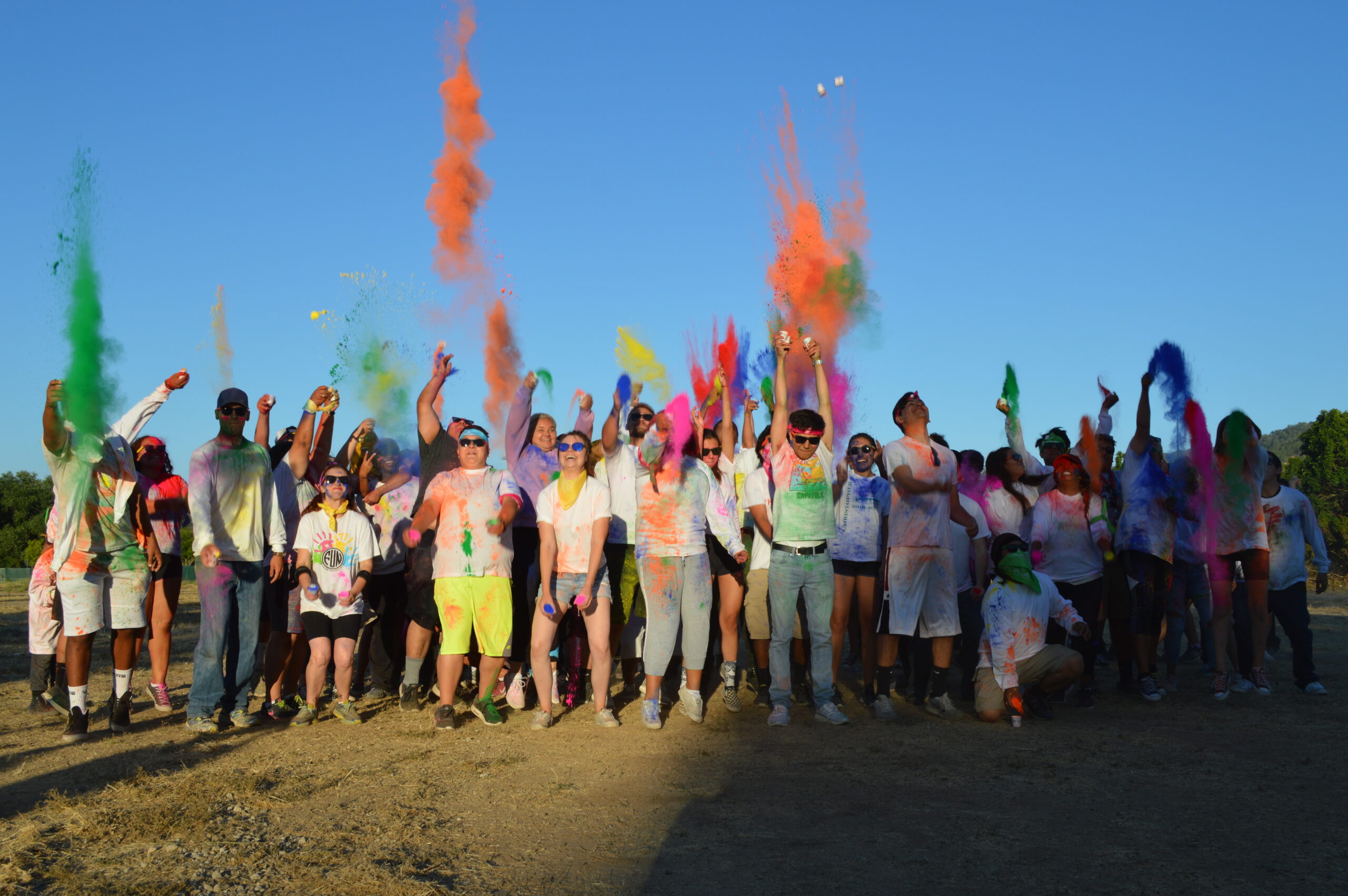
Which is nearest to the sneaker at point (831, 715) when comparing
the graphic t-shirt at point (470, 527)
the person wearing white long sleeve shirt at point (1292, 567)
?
the graphic t-shirt at point (470, 527)

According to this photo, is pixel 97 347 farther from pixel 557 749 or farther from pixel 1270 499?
pixel 1270 499

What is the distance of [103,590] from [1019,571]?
6.13 m

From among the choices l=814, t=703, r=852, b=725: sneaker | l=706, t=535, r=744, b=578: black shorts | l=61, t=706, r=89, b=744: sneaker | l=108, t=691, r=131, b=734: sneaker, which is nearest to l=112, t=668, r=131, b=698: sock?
l=108, t=691, r=131, b=734: sneaker

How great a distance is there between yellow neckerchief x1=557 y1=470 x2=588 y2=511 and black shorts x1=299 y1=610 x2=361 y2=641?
165 centimetres

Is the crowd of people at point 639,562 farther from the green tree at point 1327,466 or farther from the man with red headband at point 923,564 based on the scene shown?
the green tree at point 1327,466

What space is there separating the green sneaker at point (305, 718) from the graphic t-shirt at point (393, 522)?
1104 mm

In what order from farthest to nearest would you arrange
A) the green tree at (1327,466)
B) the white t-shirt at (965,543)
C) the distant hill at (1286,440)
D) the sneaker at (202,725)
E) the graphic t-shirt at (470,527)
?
the distant hill at (1286,440) < the green tree at (1327,466) < the white t-shirt at (965,543) < the graphic t-shirt at (470,527) < the sneaker at (202,725)

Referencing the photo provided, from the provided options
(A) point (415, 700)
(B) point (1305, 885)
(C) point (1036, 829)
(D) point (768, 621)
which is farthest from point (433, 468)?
(B) point (1305, 885)

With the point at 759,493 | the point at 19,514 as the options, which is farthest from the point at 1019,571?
the point at 19,514

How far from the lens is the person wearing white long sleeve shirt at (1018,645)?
269 inches

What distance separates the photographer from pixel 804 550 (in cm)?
692

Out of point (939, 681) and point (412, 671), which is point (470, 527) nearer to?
point (412, 671)

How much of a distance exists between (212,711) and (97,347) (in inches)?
A: 97.3

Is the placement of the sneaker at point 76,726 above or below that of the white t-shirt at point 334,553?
below
